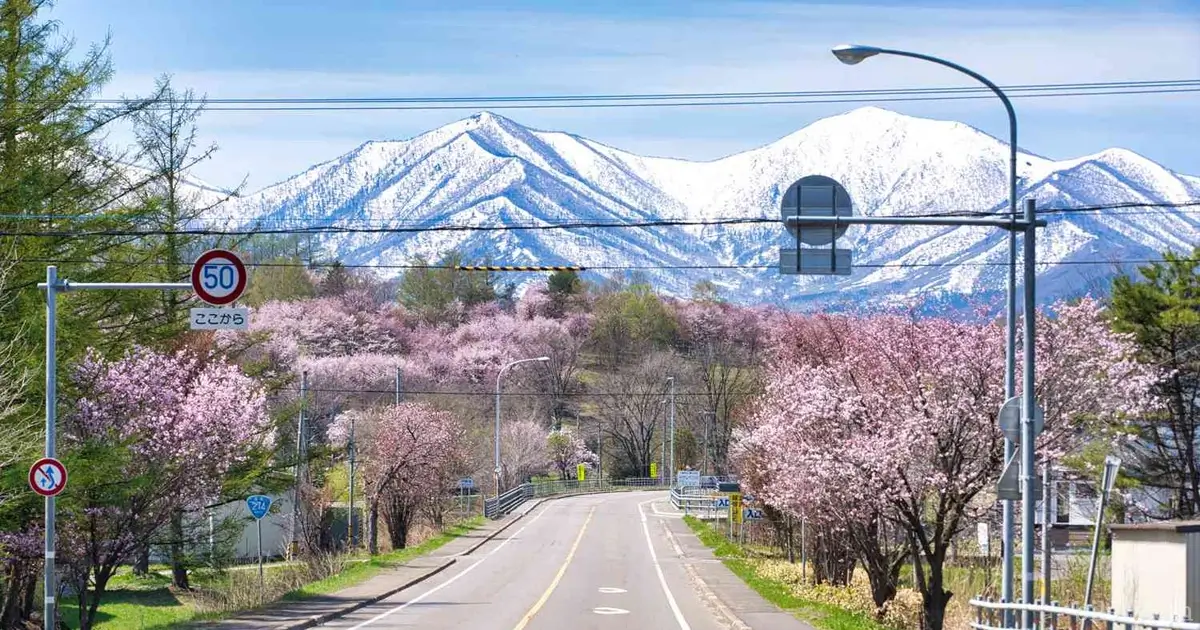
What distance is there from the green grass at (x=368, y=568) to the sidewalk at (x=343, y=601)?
1.03 feet

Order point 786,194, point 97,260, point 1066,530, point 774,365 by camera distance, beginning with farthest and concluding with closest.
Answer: point 1066,530
point 774,365
point 97,260
point 786,194

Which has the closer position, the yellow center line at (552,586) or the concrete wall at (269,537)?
the yellow center line at (552,586)

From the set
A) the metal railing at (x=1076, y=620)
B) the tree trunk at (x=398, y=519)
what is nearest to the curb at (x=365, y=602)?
the tree trunk at (x=398, y=519)

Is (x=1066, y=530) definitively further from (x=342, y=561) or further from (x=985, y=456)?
(x=985, y=456)

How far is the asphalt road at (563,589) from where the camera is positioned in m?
26.9

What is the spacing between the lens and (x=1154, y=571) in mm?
25531

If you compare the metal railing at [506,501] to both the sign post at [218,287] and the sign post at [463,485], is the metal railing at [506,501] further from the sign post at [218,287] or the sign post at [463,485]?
the sign post at [218,287]

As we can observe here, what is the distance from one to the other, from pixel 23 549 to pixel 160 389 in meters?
4.22

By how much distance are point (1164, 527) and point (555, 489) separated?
71.1 metres

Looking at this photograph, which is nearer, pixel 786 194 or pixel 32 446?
pixel 786 194

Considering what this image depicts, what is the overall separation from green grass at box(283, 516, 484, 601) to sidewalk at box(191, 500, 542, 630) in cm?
31

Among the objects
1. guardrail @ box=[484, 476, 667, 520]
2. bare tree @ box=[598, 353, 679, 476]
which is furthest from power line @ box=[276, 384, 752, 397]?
guardrail @ box=[484, 476, 667, 520]

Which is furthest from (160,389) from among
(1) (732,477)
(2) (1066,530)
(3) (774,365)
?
(1) (732,477)

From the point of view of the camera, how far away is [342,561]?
3950 cm
